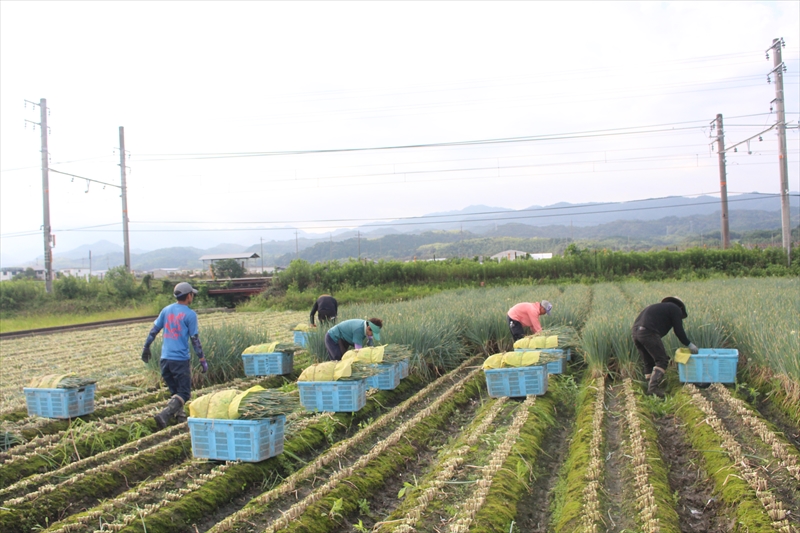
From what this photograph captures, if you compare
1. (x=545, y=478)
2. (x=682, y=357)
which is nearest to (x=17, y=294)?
(x=682, y=357)

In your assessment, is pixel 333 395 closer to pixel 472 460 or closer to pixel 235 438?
pixel 235 438

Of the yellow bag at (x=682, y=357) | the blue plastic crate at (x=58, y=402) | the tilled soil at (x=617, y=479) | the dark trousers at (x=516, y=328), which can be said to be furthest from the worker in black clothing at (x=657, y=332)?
the blue plastic crate at (x=58, y=402)

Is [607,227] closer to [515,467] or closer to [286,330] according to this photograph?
[286,330]

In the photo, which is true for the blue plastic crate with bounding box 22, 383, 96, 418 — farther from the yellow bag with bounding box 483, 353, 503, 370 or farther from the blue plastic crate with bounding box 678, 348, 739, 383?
the blue plastic crate with bounding box 678, 348, 739, 383

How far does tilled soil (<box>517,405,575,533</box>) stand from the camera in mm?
4070

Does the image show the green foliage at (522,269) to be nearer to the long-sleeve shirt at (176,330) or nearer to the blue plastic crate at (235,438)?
the long-sleeve shirt at (176,330)

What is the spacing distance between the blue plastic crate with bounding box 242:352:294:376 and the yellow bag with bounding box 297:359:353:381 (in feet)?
7.12

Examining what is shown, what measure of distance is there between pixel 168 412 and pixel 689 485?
15.9 feet

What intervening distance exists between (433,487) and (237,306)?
2247cm

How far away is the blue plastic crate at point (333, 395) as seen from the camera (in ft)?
21.4

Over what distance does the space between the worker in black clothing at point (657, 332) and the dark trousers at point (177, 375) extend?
5.14 meters

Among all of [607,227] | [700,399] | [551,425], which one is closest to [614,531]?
[551,425]

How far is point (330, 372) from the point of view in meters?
6.60

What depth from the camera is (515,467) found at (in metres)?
4.78
